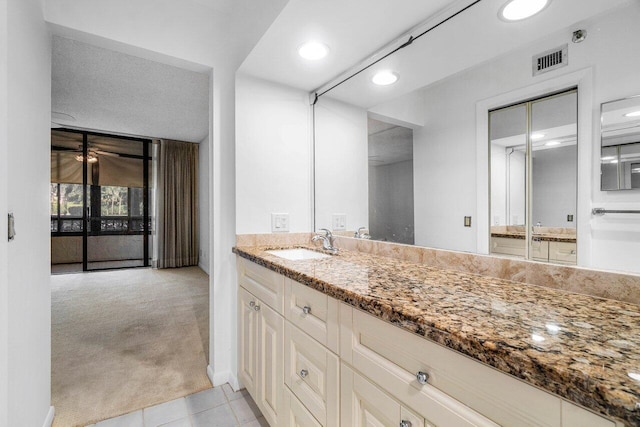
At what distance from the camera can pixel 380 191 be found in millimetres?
1697

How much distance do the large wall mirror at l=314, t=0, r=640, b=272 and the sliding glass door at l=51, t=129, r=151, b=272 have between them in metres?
A: 5.40

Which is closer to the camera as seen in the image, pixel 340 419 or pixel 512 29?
pixel 340 419

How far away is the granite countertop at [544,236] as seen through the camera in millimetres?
921

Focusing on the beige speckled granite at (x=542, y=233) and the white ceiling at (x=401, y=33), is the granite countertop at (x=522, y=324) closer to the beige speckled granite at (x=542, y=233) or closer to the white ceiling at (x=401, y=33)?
the beige speckled granite at (x=542, y=233)

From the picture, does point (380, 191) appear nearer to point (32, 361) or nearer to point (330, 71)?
point (330, 71)

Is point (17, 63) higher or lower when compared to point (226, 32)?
lower

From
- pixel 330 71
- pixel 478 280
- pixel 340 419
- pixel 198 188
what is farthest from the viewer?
pixel 198 188

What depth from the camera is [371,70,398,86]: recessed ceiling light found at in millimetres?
1583

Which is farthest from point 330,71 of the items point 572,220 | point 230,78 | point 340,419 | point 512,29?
point 340,419

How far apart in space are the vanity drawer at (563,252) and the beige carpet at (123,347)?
6.81 ft

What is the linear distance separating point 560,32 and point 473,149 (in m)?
0.44

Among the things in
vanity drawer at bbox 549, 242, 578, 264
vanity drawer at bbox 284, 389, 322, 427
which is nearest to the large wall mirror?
vanity drawer at bbox 549, 242, 578, 264

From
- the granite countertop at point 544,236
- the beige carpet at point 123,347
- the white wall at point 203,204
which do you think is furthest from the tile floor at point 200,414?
the white wall at point 203,204

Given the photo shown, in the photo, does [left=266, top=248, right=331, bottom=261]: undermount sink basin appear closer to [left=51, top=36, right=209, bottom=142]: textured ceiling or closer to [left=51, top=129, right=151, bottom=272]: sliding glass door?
[left=51, top=36, right=209, bottom=142]: textured ceiling
